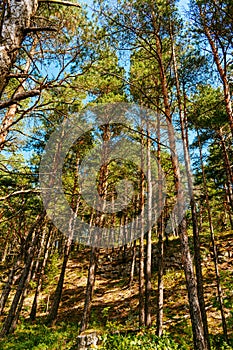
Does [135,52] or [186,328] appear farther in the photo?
[186,328]

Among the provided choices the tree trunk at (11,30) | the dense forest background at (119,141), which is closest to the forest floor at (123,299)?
the dense forest background at (119,141)

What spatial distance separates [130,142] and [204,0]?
6837mm

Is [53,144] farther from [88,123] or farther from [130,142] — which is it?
[130,142]

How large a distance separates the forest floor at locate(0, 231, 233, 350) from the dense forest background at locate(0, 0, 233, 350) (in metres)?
0.11

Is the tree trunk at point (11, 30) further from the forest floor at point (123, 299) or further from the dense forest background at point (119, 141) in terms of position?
the forest floor at point (123, 299)

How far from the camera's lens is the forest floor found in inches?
408

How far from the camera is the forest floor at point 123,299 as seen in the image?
34.0ft

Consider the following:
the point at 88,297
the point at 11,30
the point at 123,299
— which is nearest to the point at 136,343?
the point at 88,297

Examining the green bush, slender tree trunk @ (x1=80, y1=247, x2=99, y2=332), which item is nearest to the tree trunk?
the green bush

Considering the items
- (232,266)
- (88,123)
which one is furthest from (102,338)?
(232,266)

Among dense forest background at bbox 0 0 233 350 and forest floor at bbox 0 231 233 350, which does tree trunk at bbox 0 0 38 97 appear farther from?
forest floor at bbox 0 231 233 350

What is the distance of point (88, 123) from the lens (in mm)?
10625

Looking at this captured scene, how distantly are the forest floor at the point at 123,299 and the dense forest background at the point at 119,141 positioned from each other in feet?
0.35

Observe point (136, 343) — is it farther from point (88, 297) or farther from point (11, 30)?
point (11, 30)
